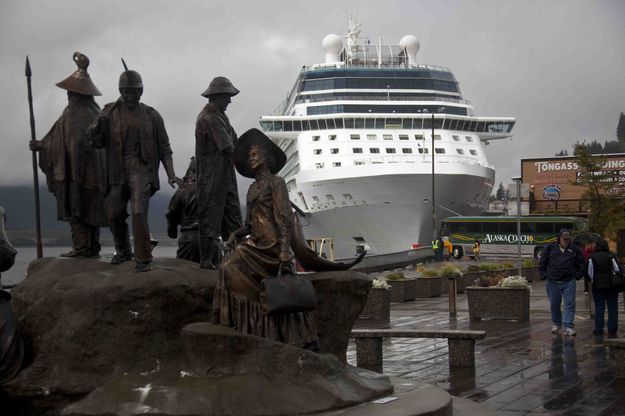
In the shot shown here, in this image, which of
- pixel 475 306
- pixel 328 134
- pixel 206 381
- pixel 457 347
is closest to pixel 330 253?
pixel 328 134

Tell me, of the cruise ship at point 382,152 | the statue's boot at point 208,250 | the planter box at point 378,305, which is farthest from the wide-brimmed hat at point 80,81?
the cruise ship at point 382,152

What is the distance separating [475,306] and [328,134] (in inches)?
1168

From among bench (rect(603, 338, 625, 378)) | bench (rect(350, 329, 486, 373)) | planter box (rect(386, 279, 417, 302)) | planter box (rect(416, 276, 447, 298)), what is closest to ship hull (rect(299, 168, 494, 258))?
planter box (rect(416, 276, 447, 298))

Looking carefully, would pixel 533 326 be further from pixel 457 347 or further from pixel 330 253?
pixel 330 253

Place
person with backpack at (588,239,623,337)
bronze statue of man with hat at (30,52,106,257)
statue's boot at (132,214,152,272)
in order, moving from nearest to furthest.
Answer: statue's boot at (132,214,152,272) → bronze statue of man with hat at (30,52,106,257) → person with backpack at (588,239,623,337)

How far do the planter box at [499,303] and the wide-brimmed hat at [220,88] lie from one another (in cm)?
814

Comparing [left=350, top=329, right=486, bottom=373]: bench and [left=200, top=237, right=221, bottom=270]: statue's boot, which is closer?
[left=200, top=237, right=221, bottom=270]: statue's boot

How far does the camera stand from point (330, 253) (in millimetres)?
38406

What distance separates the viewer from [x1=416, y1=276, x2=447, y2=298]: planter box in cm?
2069

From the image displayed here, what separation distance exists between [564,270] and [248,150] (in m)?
6.70

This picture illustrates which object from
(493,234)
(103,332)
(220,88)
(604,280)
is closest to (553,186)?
(493,234)

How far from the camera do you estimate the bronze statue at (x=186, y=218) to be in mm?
9117

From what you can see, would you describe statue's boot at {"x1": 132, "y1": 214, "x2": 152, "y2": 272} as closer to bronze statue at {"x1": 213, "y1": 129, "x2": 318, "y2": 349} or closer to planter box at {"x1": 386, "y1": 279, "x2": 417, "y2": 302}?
bronze statue at {"x1": 213, "y1": 129, "x2": 318, "y2": 349}

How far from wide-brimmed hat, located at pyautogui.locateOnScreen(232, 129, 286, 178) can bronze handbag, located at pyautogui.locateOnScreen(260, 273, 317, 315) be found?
1206 mm
